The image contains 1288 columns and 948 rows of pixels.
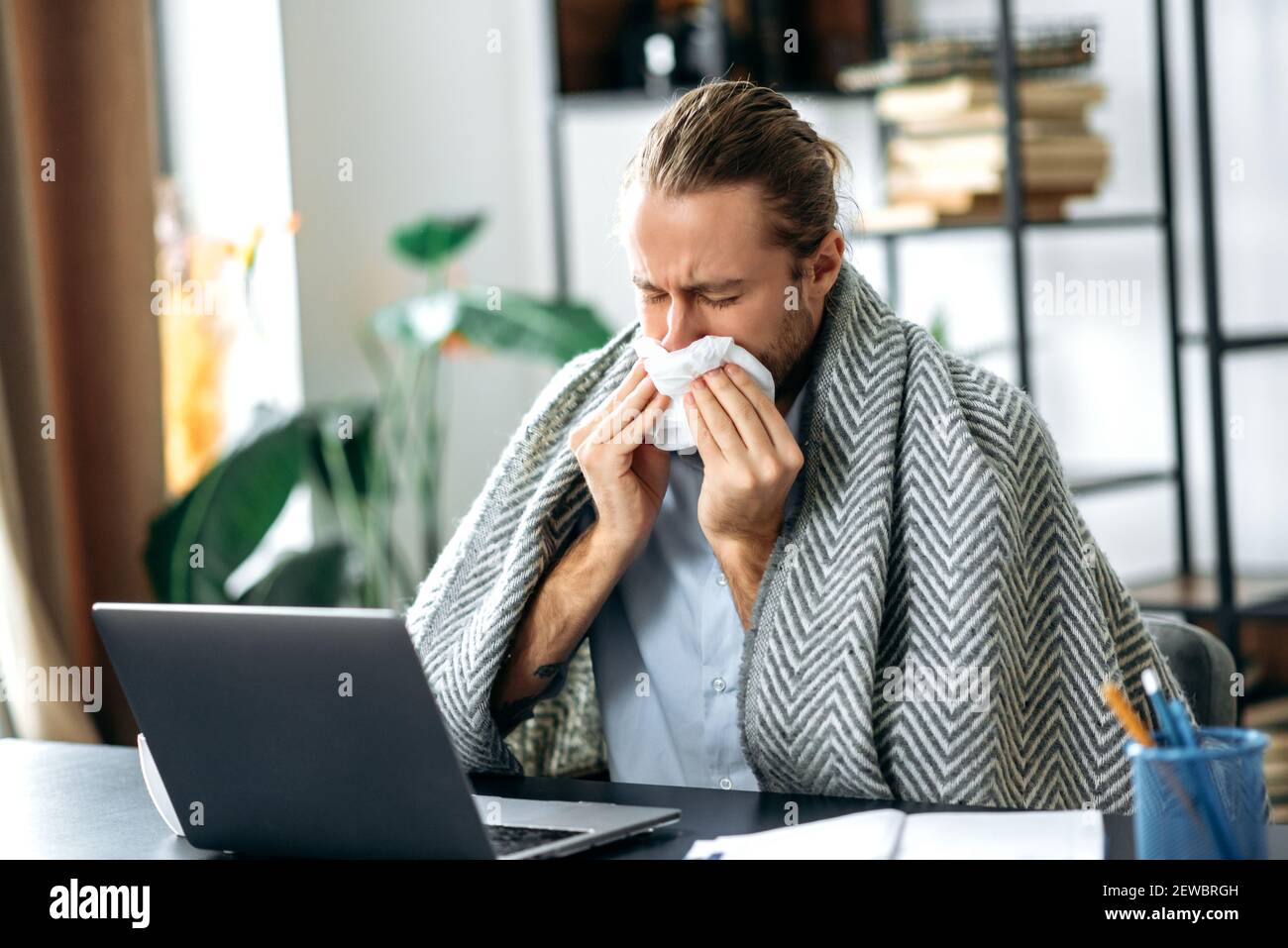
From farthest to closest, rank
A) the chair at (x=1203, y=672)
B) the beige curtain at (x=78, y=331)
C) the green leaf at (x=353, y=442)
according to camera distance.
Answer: the green leaf at (x=353, y=442), the beige curtain at (x=78, y=331), the chair at (x=1203, y=672)

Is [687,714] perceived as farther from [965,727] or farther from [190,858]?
[190,858]

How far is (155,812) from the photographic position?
1177 mm

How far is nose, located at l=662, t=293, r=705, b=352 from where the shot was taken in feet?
4.46

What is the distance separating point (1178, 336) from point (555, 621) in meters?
1.54

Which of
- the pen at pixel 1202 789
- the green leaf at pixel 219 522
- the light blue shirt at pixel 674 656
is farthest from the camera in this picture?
the green leaf at pixel 219 522

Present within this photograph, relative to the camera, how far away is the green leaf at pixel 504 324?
276 centimetres

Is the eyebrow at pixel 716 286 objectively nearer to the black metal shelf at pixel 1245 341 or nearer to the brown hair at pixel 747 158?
the brown hair at pixel 747 158

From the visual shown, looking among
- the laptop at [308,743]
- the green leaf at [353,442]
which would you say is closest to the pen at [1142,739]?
the laptop at [308,743]

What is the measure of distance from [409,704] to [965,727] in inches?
18.5

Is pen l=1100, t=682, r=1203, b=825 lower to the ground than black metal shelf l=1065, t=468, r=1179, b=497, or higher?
higher

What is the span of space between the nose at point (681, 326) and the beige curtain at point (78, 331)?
1381mm

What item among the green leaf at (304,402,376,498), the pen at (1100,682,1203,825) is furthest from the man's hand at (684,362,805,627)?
the green leaf at (304,402,376,498)

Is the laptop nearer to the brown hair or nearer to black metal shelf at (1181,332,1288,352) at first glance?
the brown hair

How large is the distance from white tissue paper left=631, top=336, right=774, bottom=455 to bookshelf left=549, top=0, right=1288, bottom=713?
1.22 meters
